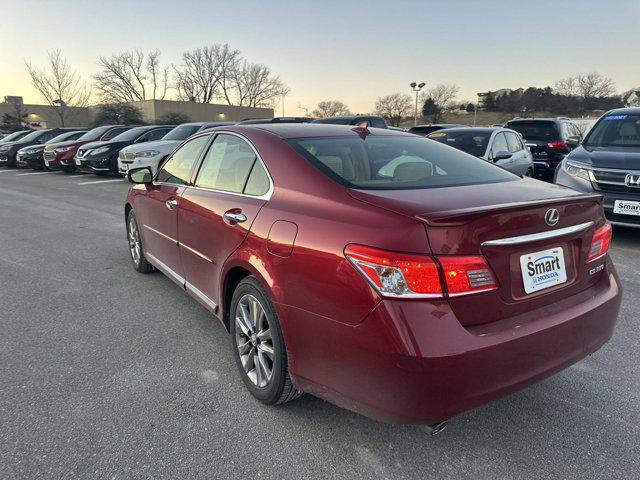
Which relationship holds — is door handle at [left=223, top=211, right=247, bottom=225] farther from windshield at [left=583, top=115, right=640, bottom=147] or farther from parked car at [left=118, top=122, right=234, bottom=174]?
parked car at [left=118, top=122, right=234, bottom=174]

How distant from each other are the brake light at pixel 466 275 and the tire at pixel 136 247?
373 centimetres

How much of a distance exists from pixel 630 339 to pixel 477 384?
88.3 inches

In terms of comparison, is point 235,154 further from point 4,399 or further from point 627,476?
point 627,476

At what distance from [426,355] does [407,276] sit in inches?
12.1

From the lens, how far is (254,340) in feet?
8.62

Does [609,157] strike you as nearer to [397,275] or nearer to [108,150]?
[397,275]

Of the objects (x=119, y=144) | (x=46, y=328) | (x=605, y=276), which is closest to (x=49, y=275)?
(x=46, y=328)

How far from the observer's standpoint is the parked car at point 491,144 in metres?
8.15

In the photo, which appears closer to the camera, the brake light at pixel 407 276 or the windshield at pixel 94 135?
the brake light at pixel 407 276

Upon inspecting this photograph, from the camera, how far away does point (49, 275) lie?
5.00 meters

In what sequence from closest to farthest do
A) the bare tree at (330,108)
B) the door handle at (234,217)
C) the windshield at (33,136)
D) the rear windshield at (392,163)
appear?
the rear windshield at (392,163) < the door handle at (234,217) < the windshield at (33,136) < the bare tree at (330,108)

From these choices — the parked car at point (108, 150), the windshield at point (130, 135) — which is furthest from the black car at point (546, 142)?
the windshield at point (130, 135)

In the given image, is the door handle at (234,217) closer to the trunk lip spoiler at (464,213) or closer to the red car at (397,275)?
the red car at (397,275)

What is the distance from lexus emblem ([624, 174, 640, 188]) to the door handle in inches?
203
